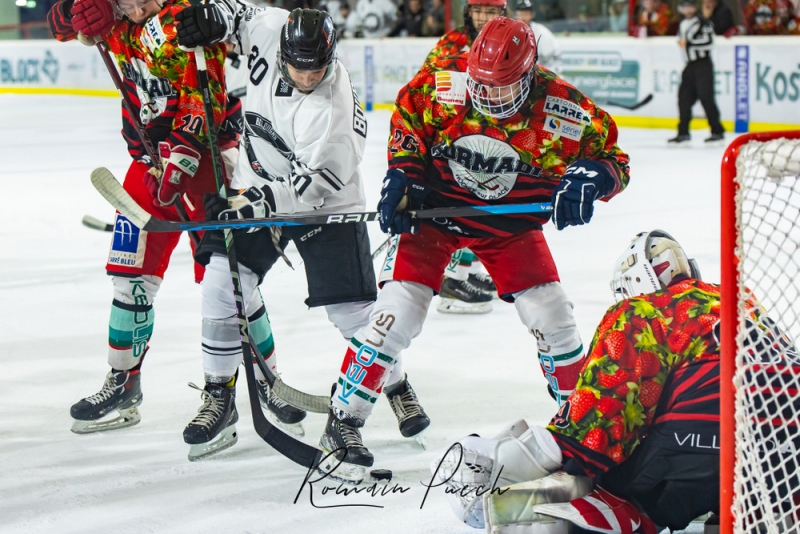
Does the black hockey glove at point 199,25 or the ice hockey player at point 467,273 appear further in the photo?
the ice hockey player at point 467,273

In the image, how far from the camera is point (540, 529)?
6.11ft

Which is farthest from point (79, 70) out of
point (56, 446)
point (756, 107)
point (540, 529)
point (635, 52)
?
point (540, 529)

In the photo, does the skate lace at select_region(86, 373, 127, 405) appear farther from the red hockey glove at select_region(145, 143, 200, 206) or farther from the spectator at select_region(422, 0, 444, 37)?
the spectator at select_region(422, 0, 444, 37)

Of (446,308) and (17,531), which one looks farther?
(446,308)

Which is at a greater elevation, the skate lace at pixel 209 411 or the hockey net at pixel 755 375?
the hockey net at pixel 755 375

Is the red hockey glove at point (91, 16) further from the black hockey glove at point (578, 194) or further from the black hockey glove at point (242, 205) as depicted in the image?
the black hockey glove at point (578, 194)

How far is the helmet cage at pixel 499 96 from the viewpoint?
7.66 ft

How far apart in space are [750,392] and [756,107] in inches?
285

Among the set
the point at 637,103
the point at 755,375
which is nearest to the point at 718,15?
the point at 637,103

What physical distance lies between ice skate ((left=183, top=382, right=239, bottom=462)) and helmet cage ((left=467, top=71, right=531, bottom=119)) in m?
0.98

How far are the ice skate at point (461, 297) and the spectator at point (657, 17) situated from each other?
605 centimetres

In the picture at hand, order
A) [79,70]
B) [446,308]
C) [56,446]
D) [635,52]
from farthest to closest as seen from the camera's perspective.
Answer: [79,70]
[635,52]
[446,308]
[56,446]

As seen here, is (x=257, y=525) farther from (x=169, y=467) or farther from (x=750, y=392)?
(x=750, y=392)

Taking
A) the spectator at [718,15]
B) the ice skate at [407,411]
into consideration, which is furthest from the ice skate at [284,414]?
the spectator at [718,15]
